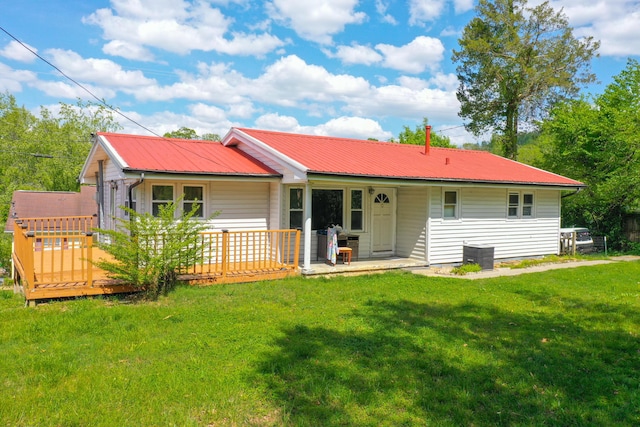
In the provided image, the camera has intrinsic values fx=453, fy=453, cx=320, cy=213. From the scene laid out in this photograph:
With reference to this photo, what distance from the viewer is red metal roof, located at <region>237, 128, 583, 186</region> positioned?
11148 millimetres

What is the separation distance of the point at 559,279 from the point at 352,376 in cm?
794

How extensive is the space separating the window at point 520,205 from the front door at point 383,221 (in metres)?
3.77

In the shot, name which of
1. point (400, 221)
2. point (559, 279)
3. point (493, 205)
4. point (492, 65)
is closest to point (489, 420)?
point (559, 279)

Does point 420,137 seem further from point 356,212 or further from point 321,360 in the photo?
point 321,360

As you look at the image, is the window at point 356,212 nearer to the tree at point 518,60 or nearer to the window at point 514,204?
the window at point 514,204

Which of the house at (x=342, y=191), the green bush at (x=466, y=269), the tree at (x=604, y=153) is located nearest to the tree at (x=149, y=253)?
the house at (x=342, y=191)

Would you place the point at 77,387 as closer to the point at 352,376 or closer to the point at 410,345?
the point at 352,376

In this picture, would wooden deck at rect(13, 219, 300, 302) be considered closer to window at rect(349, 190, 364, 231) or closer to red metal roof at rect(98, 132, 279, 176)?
red metal roof at rect(98, 132, 279, 176)

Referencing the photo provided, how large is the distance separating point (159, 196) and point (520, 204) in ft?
34.9

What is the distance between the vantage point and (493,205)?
13477mm

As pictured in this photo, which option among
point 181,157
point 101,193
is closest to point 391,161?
point 181,157

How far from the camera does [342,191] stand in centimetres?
1239

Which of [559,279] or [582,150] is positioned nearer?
[559,279]

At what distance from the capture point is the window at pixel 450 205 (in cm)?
1254
